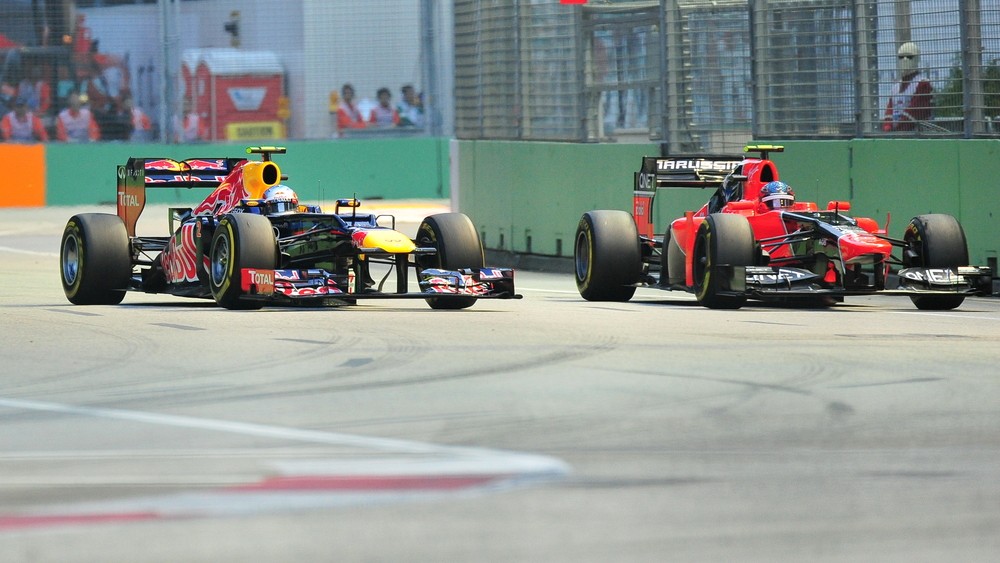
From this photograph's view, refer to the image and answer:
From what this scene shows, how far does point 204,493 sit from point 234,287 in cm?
701

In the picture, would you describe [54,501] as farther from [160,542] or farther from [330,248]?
[330,248]

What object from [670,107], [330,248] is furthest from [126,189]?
[670,107]

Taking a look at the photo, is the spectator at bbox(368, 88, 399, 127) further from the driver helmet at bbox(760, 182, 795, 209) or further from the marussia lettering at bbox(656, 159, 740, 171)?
the driver helmet at bbox(760, 182, 795, 209)

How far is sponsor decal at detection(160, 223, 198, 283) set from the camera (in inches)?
555

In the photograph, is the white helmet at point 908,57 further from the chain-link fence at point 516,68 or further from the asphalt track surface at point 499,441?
the asphalt track surface at point 499,441

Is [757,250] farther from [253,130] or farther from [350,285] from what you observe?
[253,130]

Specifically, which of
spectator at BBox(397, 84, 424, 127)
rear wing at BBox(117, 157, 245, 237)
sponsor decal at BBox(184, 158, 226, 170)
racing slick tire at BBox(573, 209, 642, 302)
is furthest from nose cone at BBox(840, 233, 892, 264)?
spectator at BBox(397, 84, 424, 127)

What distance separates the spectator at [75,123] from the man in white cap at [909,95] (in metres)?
18.5

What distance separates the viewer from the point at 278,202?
46.2ft

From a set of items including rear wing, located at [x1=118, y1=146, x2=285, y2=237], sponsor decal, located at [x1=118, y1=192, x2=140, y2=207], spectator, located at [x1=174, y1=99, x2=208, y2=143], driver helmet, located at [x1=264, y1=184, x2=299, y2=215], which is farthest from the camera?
spectator, located at [x1=174, y1=99, x2=208, y2=143]

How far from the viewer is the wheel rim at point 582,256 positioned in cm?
1520

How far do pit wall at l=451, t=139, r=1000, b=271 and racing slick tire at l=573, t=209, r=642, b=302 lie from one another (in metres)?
3.07

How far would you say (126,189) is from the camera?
15547 mm

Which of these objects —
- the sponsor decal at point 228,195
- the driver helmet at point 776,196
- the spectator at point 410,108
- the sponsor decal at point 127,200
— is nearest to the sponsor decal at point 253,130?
the spectator at point 410,108
